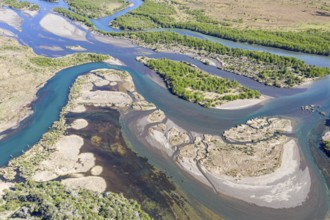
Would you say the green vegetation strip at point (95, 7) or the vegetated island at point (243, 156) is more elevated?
the green vegetation strip at point (95, 7)

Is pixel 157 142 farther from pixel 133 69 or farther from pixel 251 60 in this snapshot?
pixel 251 60

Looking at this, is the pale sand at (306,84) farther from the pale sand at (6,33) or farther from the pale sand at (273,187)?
the pale sand at (6,33)

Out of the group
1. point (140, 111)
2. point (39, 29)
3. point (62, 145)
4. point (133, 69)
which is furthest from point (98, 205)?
point (39, 29)

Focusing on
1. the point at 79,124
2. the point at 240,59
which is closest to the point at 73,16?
the point at 240,59

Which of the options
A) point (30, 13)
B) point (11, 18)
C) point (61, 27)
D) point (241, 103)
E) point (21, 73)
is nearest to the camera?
point (241, 103)

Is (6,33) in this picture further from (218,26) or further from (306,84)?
(306,84)

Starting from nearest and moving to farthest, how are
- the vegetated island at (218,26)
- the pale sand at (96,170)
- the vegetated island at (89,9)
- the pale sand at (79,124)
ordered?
the pale sand at (96,170), the pale sand at (79,124), the vegetated island at (218,26), the vegetated island at (89,9)

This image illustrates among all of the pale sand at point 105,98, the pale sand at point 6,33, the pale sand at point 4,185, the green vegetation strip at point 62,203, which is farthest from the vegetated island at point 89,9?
the green vegetation strip at point 62,203
